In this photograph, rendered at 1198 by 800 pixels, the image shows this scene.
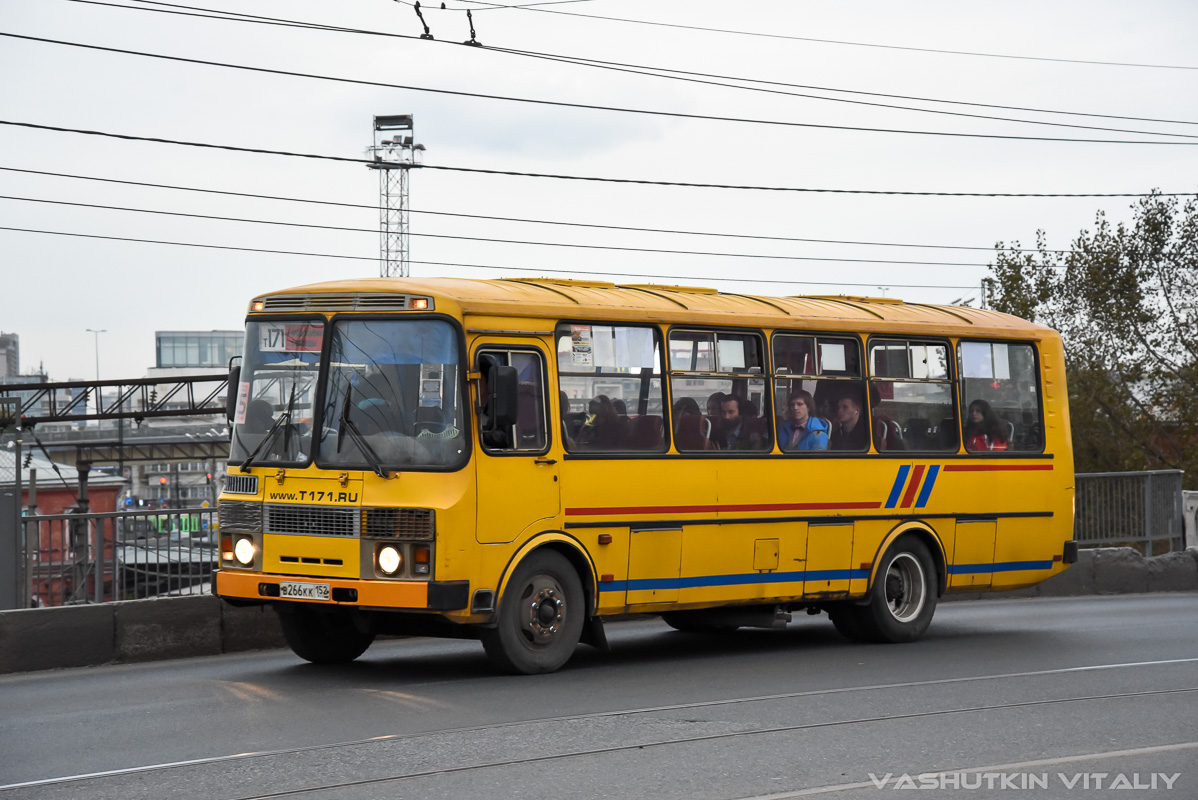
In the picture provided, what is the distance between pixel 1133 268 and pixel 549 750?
143 feet

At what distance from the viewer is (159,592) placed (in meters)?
13.0

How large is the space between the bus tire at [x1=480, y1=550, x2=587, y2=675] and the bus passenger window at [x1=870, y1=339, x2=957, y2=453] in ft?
12.5

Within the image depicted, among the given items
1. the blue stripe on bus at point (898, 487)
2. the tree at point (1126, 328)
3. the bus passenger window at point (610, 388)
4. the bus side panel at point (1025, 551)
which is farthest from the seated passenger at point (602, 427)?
the tree at point (1126, 328)

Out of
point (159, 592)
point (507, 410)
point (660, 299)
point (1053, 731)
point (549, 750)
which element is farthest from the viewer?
point (159, 592)

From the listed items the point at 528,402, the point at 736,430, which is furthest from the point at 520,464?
the point at 736,430

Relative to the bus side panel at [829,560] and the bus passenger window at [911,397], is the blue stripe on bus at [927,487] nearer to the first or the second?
the bus passenger window at [911,397]

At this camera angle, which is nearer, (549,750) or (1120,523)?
(549,750)

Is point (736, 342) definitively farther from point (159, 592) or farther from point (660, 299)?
point (159, 592)

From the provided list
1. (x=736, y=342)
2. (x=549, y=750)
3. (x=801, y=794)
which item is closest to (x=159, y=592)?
(x=736, y=342)

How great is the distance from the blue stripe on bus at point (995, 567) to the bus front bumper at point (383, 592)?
5.91 metres

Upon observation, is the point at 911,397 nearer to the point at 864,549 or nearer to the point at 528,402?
the point at 864,549

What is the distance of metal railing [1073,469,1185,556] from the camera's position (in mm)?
21078

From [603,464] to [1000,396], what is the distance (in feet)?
17.1

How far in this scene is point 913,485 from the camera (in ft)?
44.3
